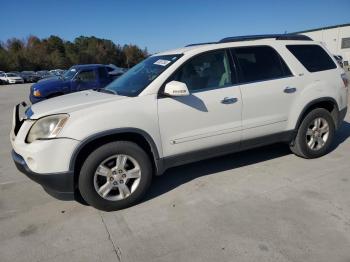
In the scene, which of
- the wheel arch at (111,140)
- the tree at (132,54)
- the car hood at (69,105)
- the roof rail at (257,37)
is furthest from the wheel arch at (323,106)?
the tree at (132,54)

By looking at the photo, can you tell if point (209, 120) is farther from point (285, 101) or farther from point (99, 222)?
point (99, 222)

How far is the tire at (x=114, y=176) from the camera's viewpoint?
3336 millimetres

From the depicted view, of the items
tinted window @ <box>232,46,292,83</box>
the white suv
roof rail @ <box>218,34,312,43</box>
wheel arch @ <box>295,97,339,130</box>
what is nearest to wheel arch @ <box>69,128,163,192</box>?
the white suv

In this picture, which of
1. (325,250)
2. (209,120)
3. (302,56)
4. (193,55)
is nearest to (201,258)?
(325,250)

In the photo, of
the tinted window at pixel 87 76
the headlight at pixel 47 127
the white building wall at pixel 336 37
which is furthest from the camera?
the white building wall at pixel 336 37

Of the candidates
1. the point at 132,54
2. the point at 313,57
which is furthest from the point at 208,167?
the point at 132,54

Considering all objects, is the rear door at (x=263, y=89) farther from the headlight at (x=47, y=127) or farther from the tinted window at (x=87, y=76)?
the tinted window at (x=87, y=76)

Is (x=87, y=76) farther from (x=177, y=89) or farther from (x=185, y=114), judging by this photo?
(x=177, y=89)

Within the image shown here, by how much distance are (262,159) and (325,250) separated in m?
2.33

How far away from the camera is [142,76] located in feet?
13.3

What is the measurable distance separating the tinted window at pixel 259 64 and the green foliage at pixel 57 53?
61920 mm

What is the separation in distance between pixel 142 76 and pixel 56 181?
1664mm

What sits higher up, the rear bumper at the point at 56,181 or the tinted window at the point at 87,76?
the tinted window at the point at 87,76

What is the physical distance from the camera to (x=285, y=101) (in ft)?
14.4
